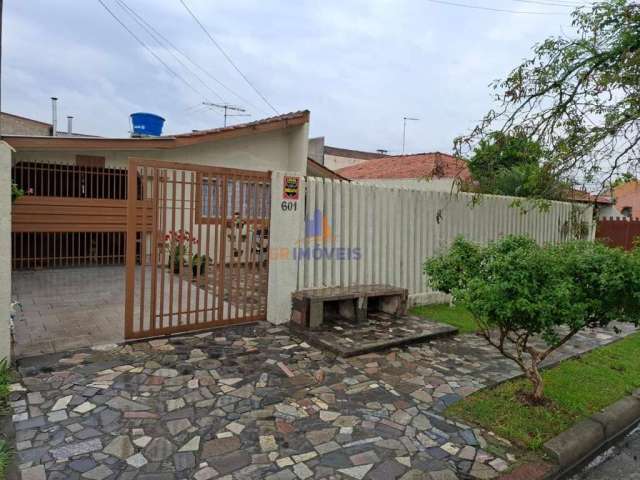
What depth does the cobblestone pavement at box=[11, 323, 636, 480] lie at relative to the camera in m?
2.71

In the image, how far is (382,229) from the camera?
671 cm

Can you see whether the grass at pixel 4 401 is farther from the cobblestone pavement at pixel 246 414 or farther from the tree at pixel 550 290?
the tree at pixel 550 290

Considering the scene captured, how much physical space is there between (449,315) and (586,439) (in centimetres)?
346

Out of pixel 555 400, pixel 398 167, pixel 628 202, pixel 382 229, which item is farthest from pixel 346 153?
pixel 555 400

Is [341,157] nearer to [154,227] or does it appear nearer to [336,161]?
[336,161]

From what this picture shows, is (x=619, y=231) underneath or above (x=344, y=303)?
above

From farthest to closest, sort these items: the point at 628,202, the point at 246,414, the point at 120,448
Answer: the point at 628,202
the point at 246,414
the point at 120,448

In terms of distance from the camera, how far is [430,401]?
3.73 m

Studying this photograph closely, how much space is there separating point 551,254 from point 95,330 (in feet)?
16.1

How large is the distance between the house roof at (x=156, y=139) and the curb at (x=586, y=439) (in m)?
8.58

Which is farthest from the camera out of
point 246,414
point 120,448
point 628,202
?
point 628,202

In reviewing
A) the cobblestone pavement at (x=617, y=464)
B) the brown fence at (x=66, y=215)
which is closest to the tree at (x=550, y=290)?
the cobblestone pavement at (x=617, y=464)

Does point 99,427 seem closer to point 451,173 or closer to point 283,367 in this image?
point 283,367

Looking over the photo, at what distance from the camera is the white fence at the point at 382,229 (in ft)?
19.6
